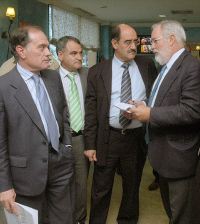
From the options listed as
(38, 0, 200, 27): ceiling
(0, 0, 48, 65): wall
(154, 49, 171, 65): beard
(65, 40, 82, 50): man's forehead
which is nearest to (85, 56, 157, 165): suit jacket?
(65, 40, 82, 50): man's forehead

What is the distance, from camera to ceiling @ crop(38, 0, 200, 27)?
948cm

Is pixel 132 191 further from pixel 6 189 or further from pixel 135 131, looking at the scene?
pixel 6 189

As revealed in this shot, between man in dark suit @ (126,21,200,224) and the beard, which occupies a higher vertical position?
the beard

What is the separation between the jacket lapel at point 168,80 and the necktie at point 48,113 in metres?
0.64

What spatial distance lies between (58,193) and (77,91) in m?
0.89

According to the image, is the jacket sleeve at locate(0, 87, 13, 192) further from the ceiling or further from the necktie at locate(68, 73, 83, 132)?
the ceiling

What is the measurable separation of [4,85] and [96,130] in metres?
1.00

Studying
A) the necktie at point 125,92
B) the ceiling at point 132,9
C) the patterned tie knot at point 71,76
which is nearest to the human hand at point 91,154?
the necktie at point 125,92

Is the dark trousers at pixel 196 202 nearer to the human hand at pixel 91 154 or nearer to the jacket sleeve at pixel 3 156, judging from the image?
the jacket sleeve at pixel 3 156

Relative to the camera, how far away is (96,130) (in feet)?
9.14

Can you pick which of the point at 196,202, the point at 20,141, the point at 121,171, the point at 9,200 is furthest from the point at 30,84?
the point at 121,171

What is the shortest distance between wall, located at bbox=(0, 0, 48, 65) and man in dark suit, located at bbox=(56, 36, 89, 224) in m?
3.53

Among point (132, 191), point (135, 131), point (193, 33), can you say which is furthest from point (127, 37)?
point (193, 33)

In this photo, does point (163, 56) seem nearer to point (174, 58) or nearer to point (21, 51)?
point (174, 58)
